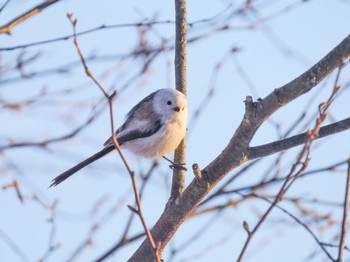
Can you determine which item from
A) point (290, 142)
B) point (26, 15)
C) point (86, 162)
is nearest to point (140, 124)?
point (86, 162)

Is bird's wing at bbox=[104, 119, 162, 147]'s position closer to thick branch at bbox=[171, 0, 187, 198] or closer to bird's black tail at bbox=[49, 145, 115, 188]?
bird's black tail at bbox=[49, 145, 115, 188]

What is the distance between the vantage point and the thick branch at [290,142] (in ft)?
7.34

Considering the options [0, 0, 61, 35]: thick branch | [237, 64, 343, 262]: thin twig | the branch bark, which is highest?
[0, 0, 61, 35]: thick branch

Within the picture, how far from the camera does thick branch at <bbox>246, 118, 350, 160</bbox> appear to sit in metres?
2.24

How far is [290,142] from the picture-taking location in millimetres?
2320

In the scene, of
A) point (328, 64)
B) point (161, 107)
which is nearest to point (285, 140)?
point (328, 64)

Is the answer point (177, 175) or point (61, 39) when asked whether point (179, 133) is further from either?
point (61, 39)

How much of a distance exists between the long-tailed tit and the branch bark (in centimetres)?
126

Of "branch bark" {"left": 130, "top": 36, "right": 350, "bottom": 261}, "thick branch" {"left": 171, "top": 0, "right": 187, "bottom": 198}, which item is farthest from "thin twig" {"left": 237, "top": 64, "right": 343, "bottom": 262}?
"thick branch" {"left": 171, "top": 0, "right": 187, "bottom": 198}

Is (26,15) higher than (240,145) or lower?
higher

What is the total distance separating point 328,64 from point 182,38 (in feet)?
4.33

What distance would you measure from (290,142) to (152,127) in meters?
2.11

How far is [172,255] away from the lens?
3.10m

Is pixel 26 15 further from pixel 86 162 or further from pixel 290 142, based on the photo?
pixel 86 162
